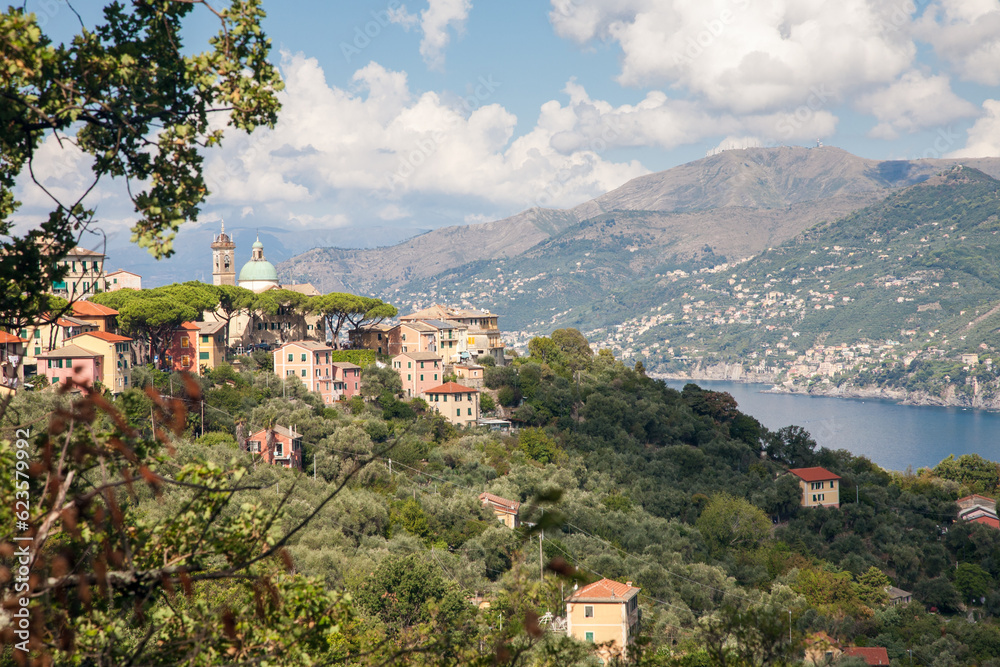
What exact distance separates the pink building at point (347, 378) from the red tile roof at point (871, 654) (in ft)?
98.1

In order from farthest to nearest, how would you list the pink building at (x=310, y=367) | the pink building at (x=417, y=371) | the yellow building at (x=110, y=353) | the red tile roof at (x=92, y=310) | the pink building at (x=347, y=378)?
the pink building at (x=417, y=371), the pink building at (x=347, y=378), the pink building at (x=310, y=367), the red tile roof at (x=92, y=310), the yellow building at (x=110, y=353)

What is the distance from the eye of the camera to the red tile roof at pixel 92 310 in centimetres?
4184

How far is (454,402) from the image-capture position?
54.2 meters

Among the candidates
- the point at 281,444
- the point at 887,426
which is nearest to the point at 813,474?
the point at 281,444

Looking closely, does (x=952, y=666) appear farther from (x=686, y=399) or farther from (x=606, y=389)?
(x=686, y=399)

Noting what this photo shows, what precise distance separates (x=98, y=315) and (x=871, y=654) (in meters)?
38.7

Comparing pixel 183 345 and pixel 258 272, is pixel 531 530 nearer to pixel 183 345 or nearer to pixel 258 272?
pixel 183 345

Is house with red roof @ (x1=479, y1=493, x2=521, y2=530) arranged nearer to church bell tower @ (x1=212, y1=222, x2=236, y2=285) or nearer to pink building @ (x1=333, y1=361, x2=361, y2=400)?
pink building @ (x1=333, y1=361, x2=361, y2=400)

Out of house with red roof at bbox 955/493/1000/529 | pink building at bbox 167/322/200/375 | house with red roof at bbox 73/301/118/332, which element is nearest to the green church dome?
pink building at bbox 167/322/200/375

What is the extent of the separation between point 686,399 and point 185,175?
7042 centimetres

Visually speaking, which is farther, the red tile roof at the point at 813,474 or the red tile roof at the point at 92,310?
the red tile roof at the point at 813,474

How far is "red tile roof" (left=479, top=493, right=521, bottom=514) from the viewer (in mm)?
40125

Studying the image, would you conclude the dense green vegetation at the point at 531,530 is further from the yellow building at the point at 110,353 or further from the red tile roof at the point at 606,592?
the yellow building at the point at 110,353

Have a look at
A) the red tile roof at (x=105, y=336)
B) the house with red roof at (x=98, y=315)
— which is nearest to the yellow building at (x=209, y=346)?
the house with red roof at (x=98, y=315)
